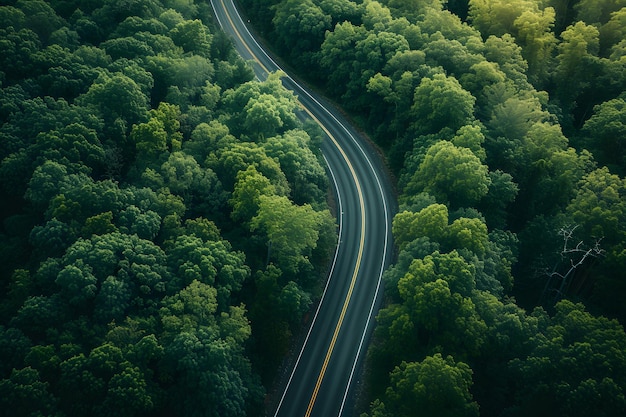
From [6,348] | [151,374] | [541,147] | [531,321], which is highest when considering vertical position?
[541,147]

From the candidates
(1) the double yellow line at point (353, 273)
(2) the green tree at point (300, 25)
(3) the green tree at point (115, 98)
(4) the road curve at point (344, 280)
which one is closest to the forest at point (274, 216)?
(3) the green tree at point (115, 98)

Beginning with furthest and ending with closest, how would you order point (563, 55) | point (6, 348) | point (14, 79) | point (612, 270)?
point (563, 55) → point (14, 79) → point (612, 270) → point (6, 348)

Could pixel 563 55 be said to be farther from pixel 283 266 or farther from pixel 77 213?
pixel 77 213

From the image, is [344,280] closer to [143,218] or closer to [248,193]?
[248,193]

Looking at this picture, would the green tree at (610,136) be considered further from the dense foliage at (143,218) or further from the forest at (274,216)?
the dense foliage at (143,218)

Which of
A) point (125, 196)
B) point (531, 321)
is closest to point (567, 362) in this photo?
point (531, 321)

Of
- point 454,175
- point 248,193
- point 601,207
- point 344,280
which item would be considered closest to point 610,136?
point 601,207
